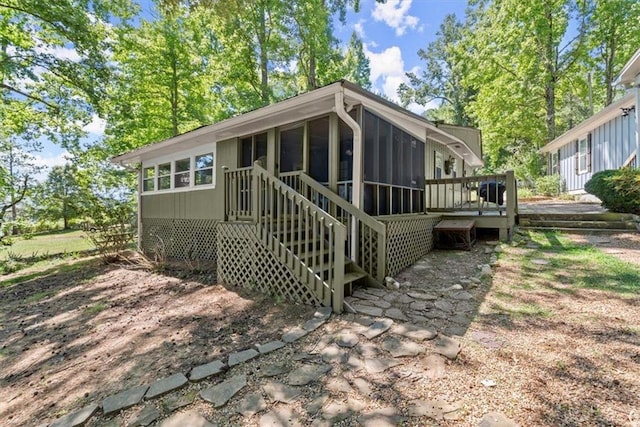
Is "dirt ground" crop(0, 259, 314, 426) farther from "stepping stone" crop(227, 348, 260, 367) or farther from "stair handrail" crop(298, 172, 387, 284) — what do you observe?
"stair handrail" crop(298, 172, 387, 284)

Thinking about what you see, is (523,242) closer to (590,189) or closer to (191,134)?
(590,189)

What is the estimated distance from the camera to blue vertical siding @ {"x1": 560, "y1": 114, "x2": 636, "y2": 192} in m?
9.98

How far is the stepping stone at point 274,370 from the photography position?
2.51 meters

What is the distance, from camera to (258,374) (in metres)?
2.52

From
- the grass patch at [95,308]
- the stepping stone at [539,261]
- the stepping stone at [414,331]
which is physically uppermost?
the stepping stone at [539,261]

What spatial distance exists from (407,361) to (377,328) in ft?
2.01

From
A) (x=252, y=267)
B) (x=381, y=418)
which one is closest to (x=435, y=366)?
(x=381, y=418)

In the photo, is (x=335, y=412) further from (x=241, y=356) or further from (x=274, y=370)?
(x=241, y=356)

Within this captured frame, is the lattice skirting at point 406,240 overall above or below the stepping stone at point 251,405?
above

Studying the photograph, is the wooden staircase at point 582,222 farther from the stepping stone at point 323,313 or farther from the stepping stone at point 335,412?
the stepping stone at point 335,412

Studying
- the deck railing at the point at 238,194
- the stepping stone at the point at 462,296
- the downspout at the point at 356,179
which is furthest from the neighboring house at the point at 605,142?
the deck railing at the point at 238,194

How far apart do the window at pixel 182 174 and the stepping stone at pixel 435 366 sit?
819cm

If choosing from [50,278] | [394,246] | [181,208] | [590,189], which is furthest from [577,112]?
[50,278]

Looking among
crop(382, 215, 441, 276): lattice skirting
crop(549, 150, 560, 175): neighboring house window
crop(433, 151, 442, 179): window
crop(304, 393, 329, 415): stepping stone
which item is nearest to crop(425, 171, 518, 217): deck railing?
crop(433, 151, 442, 179): window
